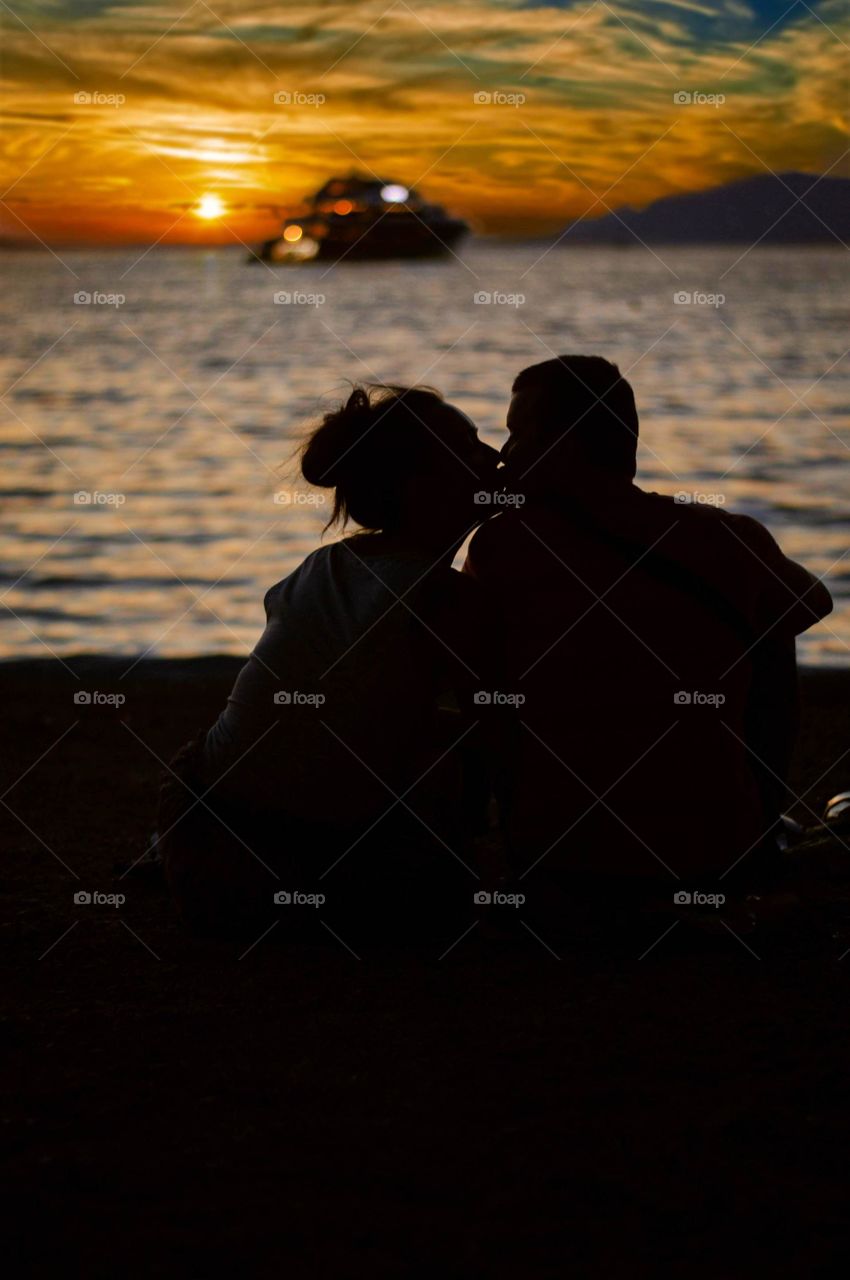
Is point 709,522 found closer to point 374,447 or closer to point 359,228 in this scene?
point 374,447

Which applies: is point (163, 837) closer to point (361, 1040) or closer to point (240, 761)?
point (240, 761)

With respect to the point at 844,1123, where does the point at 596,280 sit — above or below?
above

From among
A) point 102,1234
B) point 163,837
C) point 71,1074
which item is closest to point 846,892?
point 163,837

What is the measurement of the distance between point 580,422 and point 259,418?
16702mm

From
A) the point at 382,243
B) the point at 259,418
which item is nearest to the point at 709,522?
the point at 259,418

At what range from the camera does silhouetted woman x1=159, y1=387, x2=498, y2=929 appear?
10.4 ft

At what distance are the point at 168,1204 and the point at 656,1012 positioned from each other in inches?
42.7

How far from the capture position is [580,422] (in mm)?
3109

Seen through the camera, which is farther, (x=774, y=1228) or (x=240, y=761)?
(x=240, y=761)

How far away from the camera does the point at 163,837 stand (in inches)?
134

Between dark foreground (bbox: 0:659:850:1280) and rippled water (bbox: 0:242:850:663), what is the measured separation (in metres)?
1.32

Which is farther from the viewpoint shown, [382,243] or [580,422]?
[382,243]

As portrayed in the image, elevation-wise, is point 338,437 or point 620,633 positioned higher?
point 338,437

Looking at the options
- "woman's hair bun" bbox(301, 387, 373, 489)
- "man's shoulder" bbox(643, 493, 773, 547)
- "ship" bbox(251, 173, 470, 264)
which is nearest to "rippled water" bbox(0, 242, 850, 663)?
"woman's hair bun" bbox(301, 387, 373, 489)
